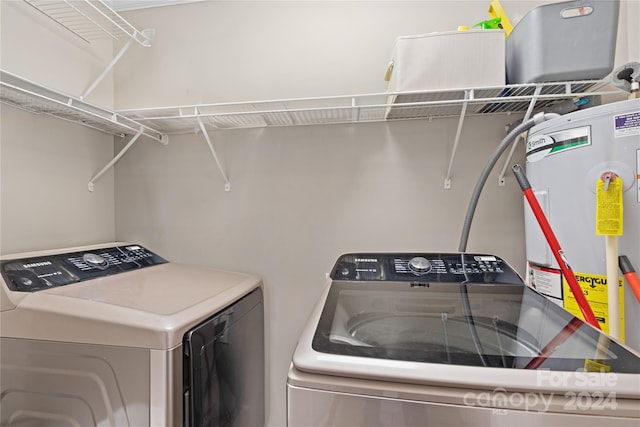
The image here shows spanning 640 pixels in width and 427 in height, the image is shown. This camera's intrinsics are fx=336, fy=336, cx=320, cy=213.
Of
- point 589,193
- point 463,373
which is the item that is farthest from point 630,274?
point 463,373

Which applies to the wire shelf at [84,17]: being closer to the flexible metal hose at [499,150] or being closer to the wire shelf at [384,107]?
the wire shelf at [384,107]

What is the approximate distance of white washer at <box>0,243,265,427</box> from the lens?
0.90 m

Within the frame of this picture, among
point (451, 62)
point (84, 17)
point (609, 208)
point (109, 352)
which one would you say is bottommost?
point (109, 352)

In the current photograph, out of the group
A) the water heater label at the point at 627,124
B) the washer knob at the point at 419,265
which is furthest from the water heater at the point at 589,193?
the washer knob at the point at 419,265

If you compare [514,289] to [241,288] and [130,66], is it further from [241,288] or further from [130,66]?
[130,66]

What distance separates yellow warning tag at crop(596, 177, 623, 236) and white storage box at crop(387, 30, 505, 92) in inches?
21.0

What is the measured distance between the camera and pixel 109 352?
36.4 inches

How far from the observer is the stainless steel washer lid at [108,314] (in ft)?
2.99

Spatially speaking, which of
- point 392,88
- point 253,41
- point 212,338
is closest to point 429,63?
point 392,88

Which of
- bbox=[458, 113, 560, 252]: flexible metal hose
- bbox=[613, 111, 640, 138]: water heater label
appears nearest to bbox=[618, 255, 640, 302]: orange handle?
bbox=[613, 111, 640, 138]: water heater label

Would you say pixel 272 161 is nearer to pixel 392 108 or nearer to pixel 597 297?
pixel 392 108

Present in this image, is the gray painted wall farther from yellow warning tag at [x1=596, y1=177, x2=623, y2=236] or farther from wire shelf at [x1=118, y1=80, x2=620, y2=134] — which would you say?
yellow warning tag at [x1=596, y1=177, x2=623, y2=236]

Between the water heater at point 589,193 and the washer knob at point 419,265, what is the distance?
1.31 feet

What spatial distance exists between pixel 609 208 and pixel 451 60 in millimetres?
732
